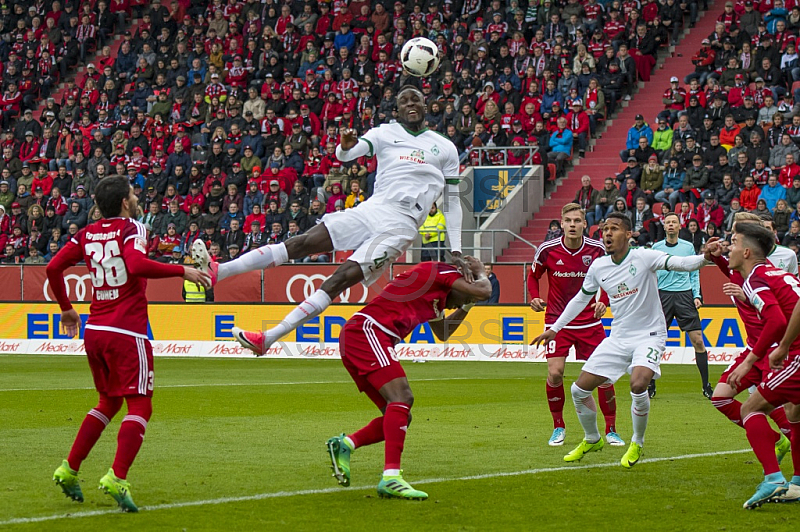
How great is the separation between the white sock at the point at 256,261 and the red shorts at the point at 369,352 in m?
1.40

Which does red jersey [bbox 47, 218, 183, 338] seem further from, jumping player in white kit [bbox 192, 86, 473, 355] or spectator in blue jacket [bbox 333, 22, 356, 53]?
spectator in blue jacket [bbox 333, 22, 356, 53]

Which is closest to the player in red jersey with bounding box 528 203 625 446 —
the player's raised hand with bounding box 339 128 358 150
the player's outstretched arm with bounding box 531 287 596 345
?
the player's outstretched arm with bounding box 531 287 596 345

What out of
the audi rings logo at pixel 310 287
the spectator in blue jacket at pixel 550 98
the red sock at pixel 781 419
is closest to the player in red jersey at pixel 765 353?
the red sock at pixel 781 419

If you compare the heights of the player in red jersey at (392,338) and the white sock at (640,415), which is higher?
the player in red jersey at (392,338)

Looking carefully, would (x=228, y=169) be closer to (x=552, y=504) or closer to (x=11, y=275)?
(x=11, y=275)

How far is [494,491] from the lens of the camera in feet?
25.7

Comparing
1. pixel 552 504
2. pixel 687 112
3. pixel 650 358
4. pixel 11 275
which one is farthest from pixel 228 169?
pixel 552 504

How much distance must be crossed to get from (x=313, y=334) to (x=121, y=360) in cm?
1532

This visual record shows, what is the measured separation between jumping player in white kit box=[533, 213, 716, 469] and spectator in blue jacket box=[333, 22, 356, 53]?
22.9 metres

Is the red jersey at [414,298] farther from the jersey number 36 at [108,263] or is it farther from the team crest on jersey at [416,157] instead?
the team crest on jersey at [416,157]

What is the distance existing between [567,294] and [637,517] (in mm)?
4535

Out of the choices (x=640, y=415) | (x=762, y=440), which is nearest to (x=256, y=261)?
(x=640, y=415)

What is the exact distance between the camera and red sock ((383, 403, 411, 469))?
754 centimetres

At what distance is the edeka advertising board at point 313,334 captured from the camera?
20.1 m
